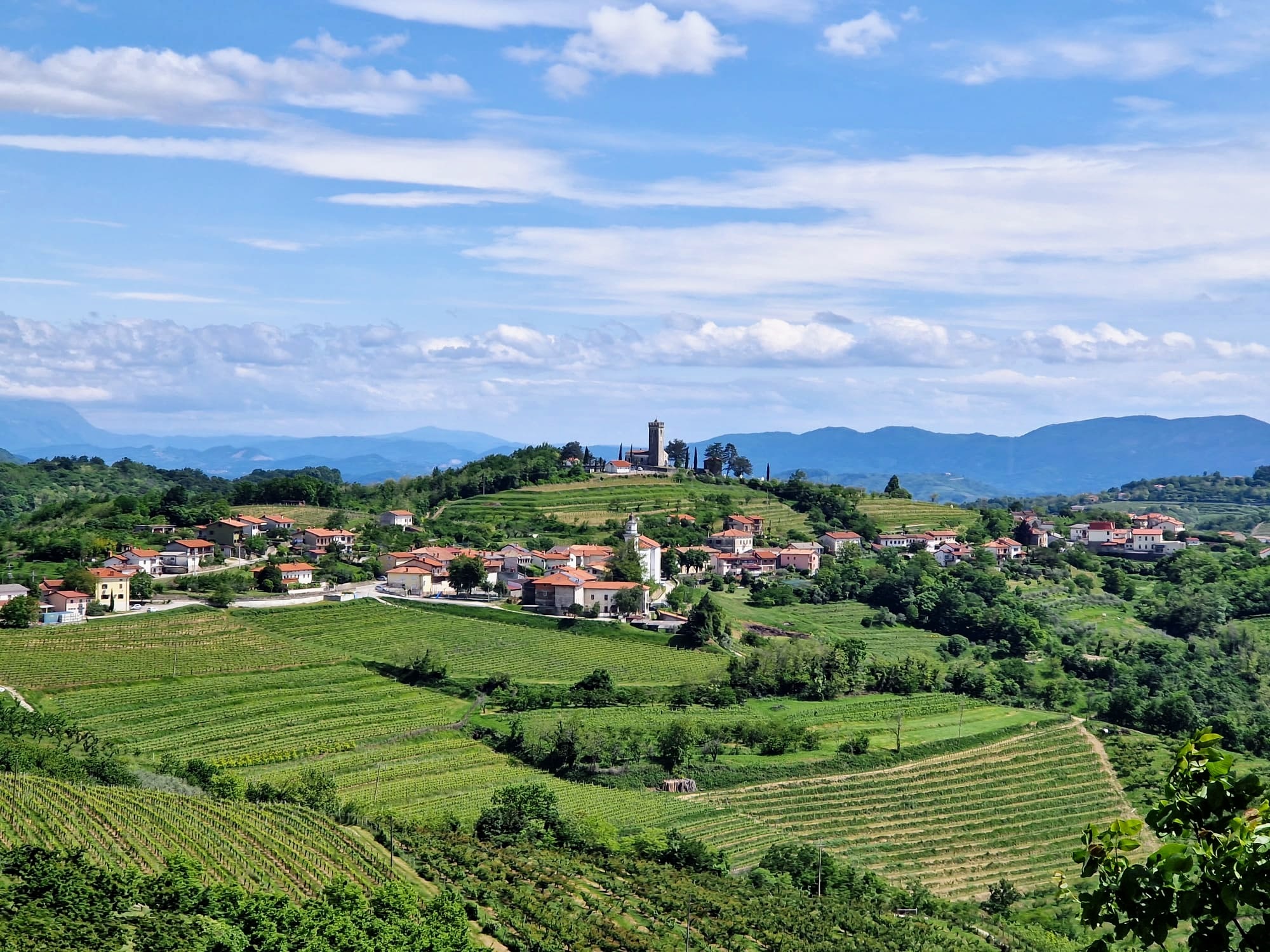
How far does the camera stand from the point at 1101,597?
278 feet

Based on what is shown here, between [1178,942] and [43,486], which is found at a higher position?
[43,486]

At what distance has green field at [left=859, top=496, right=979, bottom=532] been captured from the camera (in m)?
106

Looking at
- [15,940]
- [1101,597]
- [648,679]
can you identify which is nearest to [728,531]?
[1101,597]

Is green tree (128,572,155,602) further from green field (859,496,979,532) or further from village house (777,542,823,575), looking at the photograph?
green field (859,496,979,532)

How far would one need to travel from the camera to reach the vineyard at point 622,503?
312ft

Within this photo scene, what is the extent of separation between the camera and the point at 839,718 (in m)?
55.9

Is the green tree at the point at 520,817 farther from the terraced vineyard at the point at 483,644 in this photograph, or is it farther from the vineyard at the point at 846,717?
the terraced vineyard at the point at 483,644

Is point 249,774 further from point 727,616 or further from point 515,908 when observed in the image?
point 727,616

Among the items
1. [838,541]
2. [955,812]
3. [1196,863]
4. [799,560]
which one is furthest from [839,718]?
[1196,863]

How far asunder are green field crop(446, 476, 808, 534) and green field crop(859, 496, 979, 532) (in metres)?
8.15

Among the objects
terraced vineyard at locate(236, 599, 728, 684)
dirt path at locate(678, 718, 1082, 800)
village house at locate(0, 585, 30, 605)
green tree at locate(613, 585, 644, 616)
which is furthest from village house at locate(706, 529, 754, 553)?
village house at locate(0, 585, 30, 605)

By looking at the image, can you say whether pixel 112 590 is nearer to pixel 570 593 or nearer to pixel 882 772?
pixel 570 593

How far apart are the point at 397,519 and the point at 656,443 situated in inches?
1550

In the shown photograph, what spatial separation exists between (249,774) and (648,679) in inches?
861
